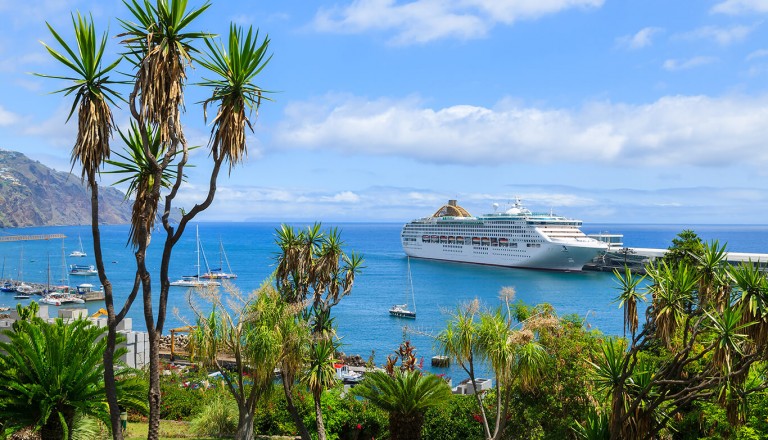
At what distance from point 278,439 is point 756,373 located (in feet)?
33.7

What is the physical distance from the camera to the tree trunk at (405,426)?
14.6 meters

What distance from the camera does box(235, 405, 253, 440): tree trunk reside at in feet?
46.0

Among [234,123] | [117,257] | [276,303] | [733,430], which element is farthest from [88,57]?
[117,257]

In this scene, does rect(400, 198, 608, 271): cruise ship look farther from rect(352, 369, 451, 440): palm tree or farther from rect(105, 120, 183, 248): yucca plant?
rect(105, 120, 183, 248): yucca plant

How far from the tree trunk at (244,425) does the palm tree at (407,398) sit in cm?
267

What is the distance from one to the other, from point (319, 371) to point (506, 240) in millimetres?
80318

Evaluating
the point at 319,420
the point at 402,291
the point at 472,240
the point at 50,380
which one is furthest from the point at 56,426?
the point at 472,240

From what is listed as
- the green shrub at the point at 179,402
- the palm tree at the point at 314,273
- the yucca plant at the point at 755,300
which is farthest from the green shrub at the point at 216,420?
the yucca plant at the point at 755,300

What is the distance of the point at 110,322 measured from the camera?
9.16 meters

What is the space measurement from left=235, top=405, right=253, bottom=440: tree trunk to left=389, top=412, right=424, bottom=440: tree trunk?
3.10 meters

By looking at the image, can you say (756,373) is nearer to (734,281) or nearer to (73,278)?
(734,281)

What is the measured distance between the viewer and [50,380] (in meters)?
10.6

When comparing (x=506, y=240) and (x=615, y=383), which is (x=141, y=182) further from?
(x=506, y=240)

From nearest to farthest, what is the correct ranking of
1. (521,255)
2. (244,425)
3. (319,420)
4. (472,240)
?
(244,425)
(319,420)
(521,255)
(472,240)
